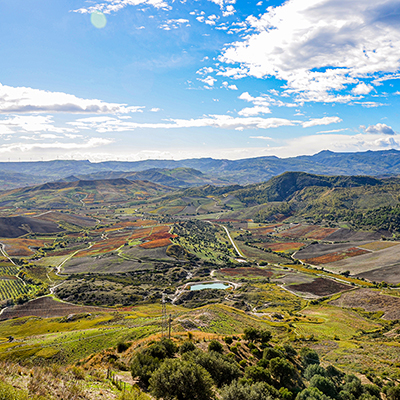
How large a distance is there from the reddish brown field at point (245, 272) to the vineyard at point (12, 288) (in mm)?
101847

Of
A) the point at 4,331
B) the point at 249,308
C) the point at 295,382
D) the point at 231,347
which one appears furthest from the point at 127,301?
the point at 295,382

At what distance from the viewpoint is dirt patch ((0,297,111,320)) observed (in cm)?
9288

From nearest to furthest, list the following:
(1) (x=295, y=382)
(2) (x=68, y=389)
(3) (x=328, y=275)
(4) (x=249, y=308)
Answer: (2) (x=68, y=389) < (1) (x=295, y=382) < (4) (x=249, y=308) < (3) (x=328, y=275)

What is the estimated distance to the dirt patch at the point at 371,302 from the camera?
87.4m

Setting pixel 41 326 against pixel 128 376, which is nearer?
pixel 128 376

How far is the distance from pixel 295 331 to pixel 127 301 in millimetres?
69015

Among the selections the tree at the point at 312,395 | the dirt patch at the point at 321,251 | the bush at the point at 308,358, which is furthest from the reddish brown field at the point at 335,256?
the tree at the point at 312,395

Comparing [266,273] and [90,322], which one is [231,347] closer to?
[90,322]

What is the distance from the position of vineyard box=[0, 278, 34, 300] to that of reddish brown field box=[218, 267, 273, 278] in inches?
4010

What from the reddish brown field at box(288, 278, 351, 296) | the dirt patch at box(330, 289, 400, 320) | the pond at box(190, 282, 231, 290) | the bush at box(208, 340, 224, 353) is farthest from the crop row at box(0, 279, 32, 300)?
the dirt patch at box(330, 289, 400, 320)

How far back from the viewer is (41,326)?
77.2 metres

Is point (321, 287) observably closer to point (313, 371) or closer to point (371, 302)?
point (371, 302)

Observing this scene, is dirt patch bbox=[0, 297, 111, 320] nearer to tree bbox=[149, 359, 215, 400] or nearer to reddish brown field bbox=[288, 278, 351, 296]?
tree bbox=[149, 359, 215, 400]

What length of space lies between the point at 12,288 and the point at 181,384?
444 feet
